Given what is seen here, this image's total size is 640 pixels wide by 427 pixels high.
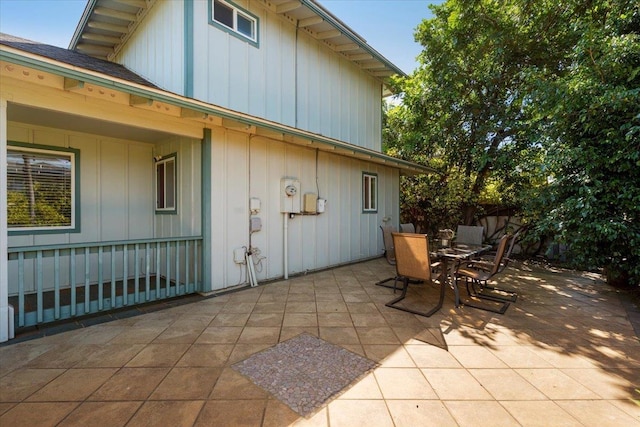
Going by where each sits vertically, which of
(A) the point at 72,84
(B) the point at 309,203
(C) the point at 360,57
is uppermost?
(C) the point at 360,57

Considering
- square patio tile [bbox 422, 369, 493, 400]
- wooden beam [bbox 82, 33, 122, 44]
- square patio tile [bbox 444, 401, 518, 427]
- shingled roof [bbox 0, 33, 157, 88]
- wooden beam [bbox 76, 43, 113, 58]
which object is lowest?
square patio tile [bbox 422, 369, 493, 400]

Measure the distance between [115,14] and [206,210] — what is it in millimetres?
4673

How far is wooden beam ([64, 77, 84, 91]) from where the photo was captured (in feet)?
9.01

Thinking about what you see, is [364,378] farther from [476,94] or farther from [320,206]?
[476,94]

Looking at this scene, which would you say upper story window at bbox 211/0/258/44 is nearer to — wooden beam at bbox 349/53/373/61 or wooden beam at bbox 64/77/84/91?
wooden beam at bbox 64/77/84/91

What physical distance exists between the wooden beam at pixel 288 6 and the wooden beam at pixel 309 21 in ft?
1.32

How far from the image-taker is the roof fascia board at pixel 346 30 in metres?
5.23

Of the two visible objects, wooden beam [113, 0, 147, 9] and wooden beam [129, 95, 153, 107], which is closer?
wooden beam [129, 95, 153, 107]

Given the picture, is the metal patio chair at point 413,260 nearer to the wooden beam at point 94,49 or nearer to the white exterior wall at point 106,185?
the white exterior wall at point 106,185

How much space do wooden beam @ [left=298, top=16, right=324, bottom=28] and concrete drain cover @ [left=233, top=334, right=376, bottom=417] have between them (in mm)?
5872

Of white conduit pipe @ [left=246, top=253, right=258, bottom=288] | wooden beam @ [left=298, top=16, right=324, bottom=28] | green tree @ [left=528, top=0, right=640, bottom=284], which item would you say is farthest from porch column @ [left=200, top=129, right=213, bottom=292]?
green tree @ [left=528, top=0, right=640, bottom=284]

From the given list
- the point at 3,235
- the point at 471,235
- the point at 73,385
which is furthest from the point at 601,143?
the point at 3,235

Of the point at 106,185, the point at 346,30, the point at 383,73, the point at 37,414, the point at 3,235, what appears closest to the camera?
the point at 37,414

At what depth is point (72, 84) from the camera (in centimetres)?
283
